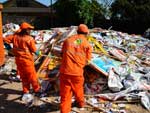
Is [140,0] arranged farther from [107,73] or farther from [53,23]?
[107,73]

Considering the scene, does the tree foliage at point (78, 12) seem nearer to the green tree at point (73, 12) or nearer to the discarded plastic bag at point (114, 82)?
the green tree at point (73, 12)

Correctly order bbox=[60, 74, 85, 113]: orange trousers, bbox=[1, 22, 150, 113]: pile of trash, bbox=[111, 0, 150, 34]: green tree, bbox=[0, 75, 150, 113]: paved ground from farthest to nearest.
→ bbox=[111, 0, 150, 34]: green tree < bbox=[1, 22, 150, 113]: pile of trash < bbox=[0, 75, 150, 113]: paved ground < bbox=[60, 74, 85, 113]: orange trousers

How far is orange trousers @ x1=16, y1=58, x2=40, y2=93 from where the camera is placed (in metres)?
9.00

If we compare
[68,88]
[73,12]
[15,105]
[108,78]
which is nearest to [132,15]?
[73,12]

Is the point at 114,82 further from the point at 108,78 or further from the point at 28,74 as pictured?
the point at 28,74

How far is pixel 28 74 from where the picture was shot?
9039 millimetres

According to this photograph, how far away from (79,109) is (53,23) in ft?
105

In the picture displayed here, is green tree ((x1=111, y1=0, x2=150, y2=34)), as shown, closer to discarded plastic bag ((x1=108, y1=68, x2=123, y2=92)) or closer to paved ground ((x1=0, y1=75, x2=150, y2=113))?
paved ground ((x1=0, y1=75, x2=150, y2=113))

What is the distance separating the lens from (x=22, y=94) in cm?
959

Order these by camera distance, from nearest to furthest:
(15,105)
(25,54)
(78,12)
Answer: (15,105), (25,54), (78,12)

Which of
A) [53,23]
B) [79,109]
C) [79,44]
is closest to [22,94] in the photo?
[79,109]

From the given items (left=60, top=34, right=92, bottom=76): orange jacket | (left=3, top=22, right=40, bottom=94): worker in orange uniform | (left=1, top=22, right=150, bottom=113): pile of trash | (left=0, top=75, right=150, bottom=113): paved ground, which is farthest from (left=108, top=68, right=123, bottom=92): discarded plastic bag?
(left=3, top=22, right=40, bottom=94): worker in orange uniform

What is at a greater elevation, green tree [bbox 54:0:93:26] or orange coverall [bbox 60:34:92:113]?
green tree [bbox 54:0:93:26]

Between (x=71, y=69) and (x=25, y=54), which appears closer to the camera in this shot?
(x=71, y=69)
